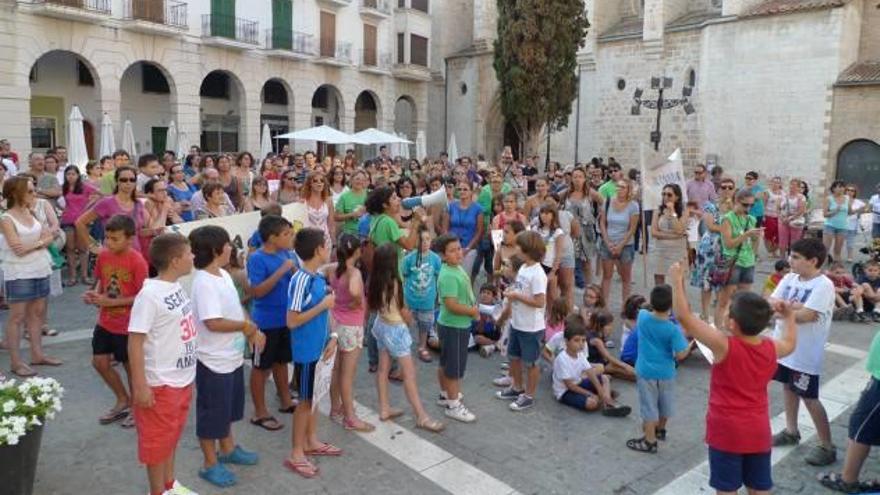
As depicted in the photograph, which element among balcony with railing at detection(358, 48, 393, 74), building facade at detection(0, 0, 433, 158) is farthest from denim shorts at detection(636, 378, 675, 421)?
balcony with railing at detection(358, 48, 393, 74)

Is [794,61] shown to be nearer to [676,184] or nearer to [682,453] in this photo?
[676,184]

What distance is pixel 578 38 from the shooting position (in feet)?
79.6

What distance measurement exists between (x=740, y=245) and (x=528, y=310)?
11.7 feet

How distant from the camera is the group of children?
3.48 metres

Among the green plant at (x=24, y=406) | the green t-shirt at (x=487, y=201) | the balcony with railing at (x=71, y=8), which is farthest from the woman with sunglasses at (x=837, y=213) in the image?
the balcony with railing at (x=71, y=8)

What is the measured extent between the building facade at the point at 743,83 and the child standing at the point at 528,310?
17.3 meters

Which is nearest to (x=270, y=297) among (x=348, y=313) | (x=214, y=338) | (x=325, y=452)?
(x=348, y=313)

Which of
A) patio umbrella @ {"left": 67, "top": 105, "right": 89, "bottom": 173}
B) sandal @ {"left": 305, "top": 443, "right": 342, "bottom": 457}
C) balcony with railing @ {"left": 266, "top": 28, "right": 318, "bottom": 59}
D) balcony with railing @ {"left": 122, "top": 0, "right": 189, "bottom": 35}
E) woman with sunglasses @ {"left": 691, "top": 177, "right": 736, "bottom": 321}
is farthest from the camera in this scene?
balcony with railing @ {"left": 266, "top": 28, "right": 318, "bottom": 59}

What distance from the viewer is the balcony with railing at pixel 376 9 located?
29.4 metres

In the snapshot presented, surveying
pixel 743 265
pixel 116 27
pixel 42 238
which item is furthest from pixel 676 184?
pixel 116 27

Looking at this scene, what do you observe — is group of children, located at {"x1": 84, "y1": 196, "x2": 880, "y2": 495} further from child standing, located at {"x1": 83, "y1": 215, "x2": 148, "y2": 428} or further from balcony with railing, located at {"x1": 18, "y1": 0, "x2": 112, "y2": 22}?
balcony with railing, located at {"x1": 18, "y1": 0, "x2": 112, "y2": 22}

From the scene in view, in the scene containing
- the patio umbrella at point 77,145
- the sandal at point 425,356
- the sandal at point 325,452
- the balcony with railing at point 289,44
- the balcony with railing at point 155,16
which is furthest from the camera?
the balcony with railing at point 289,44

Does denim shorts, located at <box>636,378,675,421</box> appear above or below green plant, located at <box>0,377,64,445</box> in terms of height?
below

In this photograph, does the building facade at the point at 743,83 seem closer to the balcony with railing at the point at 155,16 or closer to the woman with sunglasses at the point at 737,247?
the woman with sunglasses at the point at 737,247
